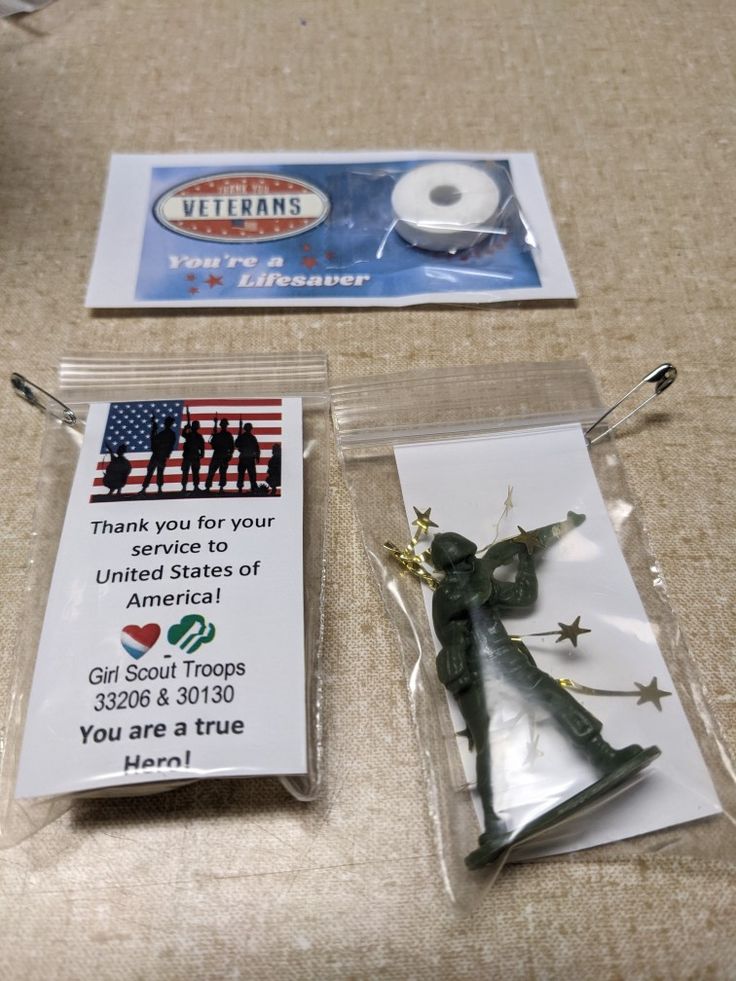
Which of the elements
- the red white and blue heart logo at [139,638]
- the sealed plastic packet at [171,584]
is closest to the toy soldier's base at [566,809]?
the sealed plastic packet at [171,584]

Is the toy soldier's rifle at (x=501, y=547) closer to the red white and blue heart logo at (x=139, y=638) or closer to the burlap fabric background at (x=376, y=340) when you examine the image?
the burlap fabric background at (x=376, y=340)

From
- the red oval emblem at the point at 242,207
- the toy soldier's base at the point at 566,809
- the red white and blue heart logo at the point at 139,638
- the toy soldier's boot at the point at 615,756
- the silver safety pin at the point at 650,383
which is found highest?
the red oval emblem at the point at 242,207

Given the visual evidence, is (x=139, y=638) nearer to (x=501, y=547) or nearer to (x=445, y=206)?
(x=501, y=547)

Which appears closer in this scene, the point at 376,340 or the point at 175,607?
the point at 175,607

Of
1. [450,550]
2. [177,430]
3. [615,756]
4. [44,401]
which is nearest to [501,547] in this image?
[450,550]

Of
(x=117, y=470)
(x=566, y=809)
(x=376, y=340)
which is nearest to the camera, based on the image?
(x=566, y=809)

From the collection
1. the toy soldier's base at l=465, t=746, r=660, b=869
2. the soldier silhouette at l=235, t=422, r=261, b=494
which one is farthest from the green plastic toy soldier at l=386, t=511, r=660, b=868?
the soldier silhouette at l=235, t=422, r=261, b=494

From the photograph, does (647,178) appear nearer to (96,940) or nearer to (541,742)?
(541,742)
